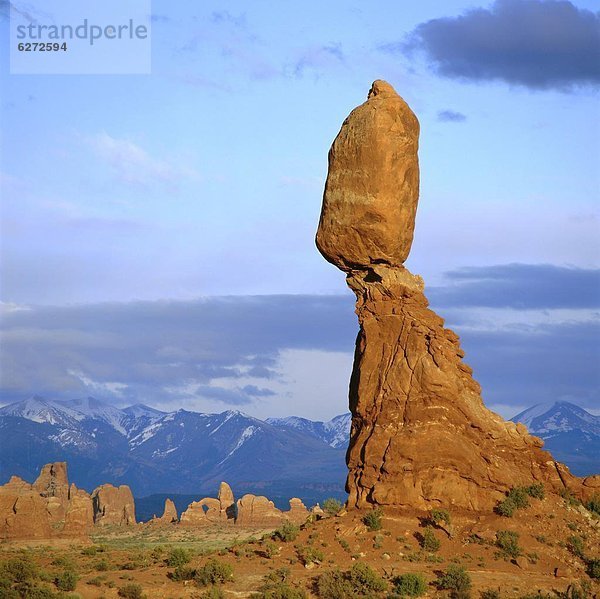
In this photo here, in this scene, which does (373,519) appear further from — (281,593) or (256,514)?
(256,514)

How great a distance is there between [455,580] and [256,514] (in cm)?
7223

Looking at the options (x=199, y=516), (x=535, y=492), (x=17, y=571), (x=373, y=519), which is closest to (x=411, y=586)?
(x=373, y=519)

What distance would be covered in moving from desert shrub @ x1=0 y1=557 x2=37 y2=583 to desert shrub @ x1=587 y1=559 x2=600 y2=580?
63.3ft

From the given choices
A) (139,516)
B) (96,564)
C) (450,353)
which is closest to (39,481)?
(139,516)

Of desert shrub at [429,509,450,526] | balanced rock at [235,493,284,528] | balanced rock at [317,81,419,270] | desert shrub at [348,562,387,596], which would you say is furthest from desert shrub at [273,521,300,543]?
balanced rock at [235,493,284,528]

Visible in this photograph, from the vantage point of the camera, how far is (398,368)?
4197 cm

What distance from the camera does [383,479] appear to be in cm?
4091

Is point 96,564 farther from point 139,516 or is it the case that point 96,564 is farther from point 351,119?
point 139,516

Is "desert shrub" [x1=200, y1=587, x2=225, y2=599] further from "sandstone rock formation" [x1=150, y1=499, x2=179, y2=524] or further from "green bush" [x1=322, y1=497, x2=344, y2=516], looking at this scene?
"sandstone rock formation" [x1=150, y1=499, x2=179, y2=524]

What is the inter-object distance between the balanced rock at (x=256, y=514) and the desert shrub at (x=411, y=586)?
228 ft

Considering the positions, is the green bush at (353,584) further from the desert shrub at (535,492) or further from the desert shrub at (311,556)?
the desert shrub at (535,492)

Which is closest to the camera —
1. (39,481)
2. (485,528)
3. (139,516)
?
(485,528)

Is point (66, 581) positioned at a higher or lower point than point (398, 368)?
lower

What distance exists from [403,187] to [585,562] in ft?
50.7
